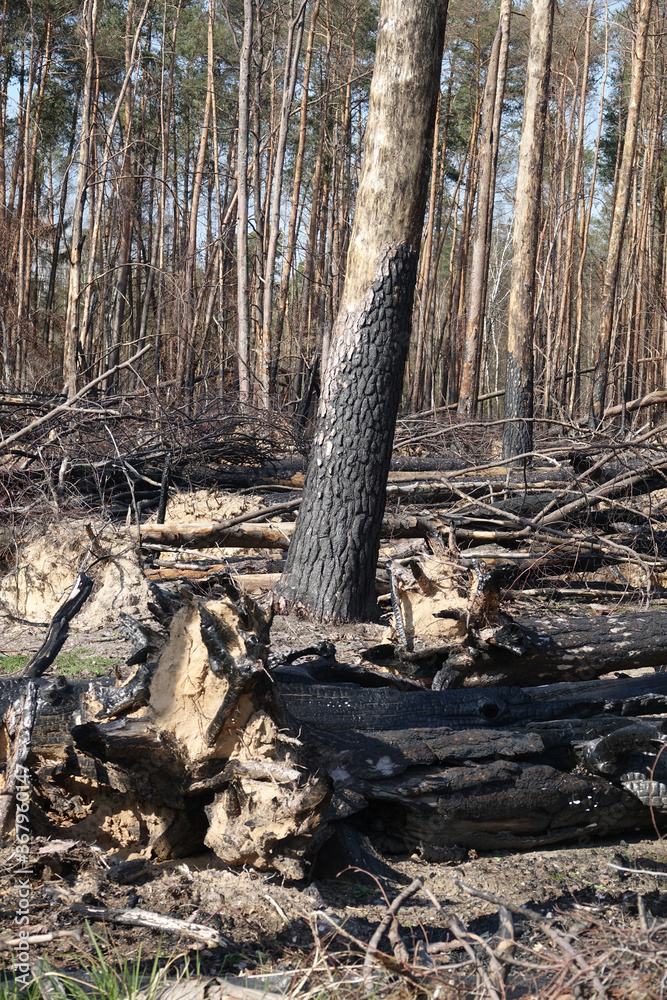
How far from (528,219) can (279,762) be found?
9.16 meters

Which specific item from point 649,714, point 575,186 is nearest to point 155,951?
point 649,714

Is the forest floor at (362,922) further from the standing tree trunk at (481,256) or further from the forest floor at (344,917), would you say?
the standing tree trunk at (481,256)

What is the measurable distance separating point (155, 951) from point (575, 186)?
72.7ft

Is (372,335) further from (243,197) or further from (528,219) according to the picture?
(243,197)

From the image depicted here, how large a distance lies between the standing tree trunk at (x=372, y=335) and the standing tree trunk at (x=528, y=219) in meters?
4.82

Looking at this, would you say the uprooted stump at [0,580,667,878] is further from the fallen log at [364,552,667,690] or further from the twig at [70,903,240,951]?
the fallen log at [364,552,667,690]

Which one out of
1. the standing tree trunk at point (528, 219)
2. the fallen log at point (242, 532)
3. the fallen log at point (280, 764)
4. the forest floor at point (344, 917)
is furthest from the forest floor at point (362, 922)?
the standing tree trunk at point (528, 219)

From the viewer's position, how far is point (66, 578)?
5555 millimetres

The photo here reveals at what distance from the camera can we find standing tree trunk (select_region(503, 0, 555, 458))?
32.1 ft

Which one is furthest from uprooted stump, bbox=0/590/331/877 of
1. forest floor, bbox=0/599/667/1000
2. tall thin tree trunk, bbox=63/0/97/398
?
tall thin tree trunk, bbox=63/0/97/398

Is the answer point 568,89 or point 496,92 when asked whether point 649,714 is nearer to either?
point 496,92

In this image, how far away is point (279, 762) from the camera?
2.58m

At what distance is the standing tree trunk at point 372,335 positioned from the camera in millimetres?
5105

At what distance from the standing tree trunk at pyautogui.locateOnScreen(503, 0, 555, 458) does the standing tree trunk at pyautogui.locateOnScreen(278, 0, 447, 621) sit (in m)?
4.82
